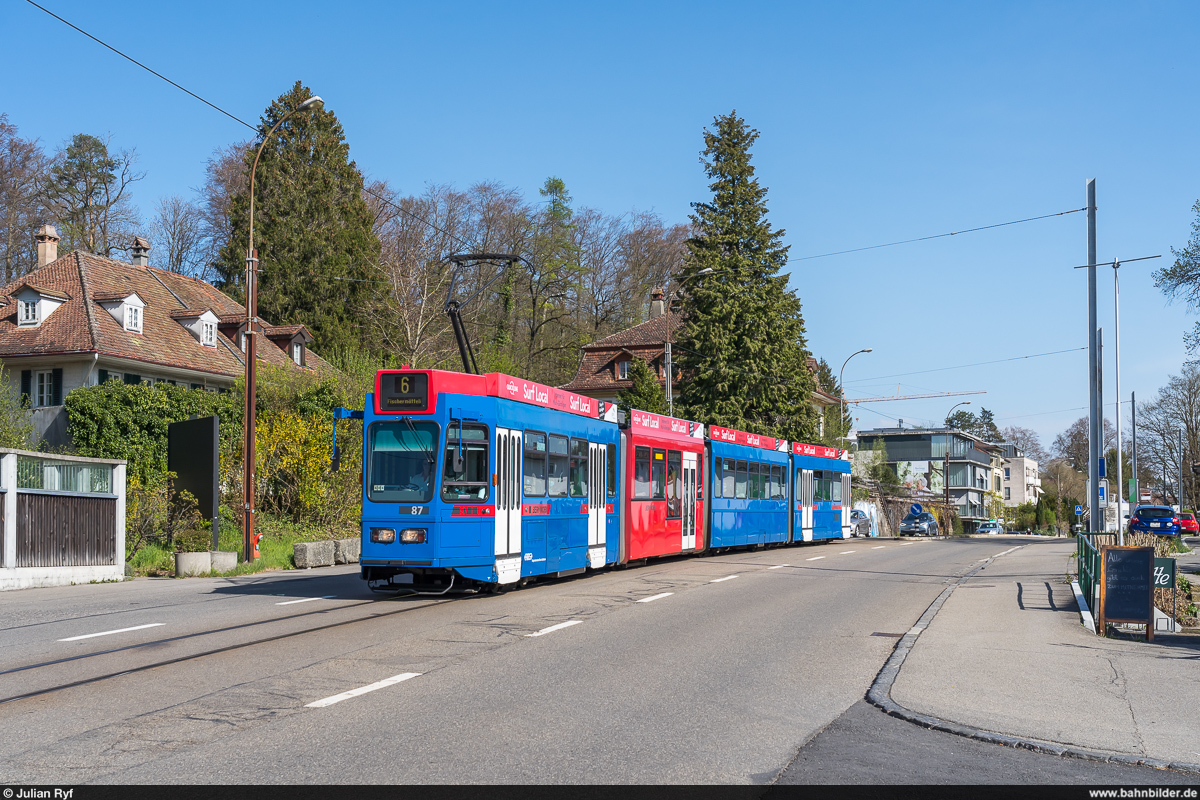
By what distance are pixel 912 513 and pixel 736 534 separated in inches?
1848

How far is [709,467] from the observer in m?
28.4

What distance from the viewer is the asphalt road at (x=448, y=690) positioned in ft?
20.5

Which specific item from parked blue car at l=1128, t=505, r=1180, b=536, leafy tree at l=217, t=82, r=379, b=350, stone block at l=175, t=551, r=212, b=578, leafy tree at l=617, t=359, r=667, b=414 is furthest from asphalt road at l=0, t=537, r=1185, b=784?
leafy tree at l=217, t=82, r=379, b=350

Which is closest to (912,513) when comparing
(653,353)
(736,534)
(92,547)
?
(653,353)

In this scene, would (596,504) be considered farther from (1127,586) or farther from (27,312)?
(27,312)

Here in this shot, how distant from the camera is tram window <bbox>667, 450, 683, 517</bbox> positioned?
82.5ft

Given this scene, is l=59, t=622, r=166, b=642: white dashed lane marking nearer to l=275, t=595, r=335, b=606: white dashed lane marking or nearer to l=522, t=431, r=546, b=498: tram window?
l=275, t=595, r=335, b=606: white dashed lane marking

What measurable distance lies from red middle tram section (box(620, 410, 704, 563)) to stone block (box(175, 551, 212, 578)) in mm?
8376

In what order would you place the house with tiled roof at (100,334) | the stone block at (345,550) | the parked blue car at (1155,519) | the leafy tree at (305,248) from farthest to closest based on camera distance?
the leafy tree at (305,248) → the parked blue car at (1155,519) → the house with tiled roof at (100,334) → the stone block at (345,550)

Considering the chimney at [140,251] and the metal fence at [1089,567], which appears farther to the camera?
the chimney at [140,251]

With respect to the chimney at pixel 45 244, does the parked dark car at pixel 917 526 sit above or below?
below

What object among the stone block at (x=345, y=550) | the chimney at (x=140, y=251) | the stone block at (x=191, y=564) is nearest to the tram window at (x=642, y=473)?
the stone block at (x=345, y=550)

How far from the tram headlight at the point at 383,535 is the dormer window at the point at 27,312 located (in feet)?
94.3

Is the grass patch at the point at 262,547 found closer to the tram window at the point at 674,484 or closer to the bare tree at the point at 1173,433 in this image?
the tram window at the point at 674,484
